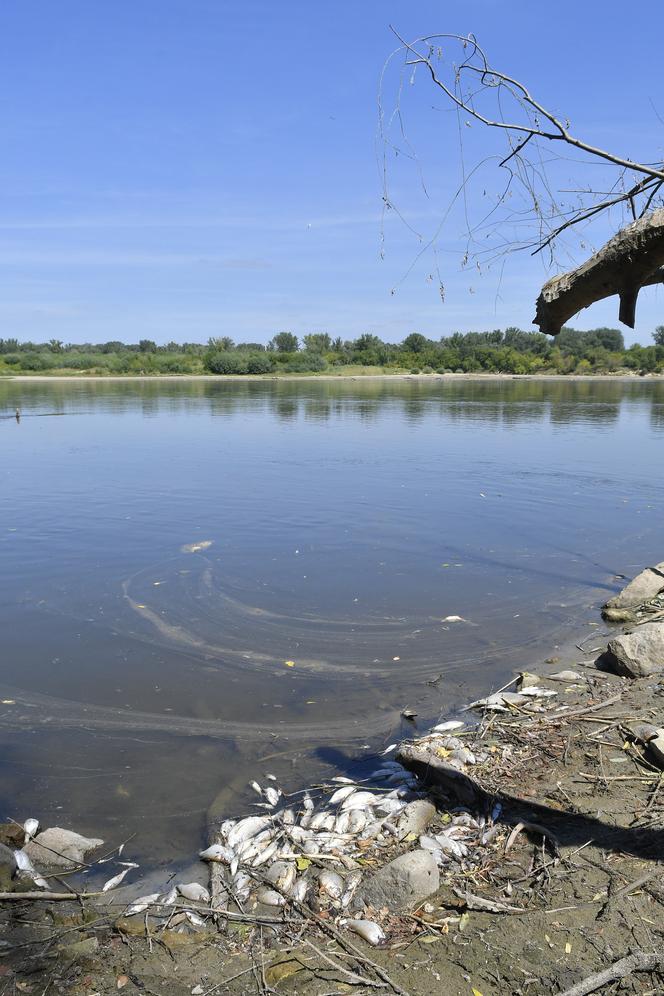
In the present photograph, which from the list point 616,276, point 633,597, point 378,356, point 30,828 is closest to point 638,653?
point 633,597

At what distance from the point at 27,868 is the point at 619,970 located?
3403 mm

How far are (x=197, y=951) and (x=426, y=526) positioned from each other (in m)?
11.0

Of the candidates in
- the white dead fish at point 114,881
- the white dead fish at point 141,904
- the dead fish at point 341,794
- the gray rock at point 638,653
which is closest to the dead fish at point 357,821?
the dead fish at point 341,794

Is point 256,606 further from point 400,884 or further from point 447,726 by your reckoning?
point 400,884

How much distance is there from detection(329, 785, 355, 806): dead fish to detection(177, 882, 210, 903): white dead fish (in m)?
1.17

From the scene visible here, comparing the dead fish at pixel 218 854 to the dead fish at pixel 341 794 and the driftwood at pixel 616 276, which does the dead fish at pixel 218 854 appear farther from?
the driftwood at pixel 616 276

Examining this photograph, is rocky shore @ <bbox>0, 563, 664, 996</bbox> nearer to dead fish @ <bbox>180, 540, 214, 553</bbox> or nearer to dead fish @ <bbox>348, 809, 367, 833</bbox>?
dead fish @ <bbox>348, 809, 367, 833</bbox>

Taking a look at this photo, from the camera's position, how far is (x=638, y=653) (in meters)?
6.90

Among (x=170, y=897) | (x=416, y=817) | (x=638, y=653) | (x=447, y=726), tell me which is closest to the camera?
(x=170, y=897)

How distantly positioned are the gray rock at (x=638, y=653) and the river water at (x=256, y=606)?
1.14 metres

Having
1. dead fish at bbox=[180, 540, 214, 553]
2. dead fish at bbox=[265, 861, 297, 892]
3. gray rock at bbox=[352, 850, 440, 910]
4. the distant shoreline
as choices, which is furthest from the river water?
the distant shoreline

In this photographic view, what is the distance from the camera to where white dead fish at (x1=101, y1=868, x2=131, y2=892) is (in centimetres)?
431

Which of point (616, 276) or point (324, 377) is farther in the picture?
point (324, 377)

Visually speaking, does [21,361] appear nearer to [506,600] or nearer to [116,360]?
[116,360]
